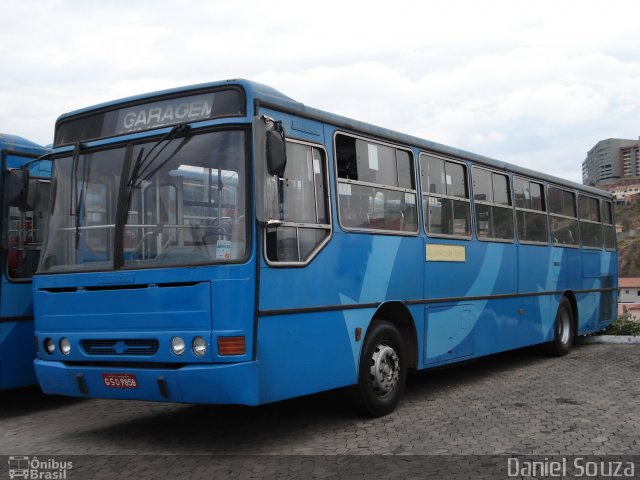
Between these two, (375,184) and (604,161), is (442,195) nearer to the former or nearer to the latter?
(375,184)

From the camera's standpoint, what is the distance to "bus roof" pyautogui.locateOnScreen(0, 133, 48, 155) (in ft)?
28.0

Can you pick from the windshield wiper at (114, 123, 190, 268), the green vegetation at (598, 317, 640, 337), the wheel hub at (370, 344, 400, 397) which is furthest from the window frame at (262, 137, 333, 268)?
the green vegetation at (598, 317, 640, 337)

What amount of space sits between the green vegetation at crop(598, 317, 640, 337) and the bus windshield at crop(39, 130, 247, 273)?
→ 12482 mm

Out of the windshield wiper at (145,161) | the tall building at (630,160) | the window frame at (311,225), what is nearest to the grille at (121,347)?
the window frame at (311,225)

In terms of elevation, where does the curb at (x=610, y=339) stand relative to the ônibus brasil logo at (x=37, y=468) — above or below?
above

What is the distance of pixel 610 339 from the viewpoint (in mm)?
15539

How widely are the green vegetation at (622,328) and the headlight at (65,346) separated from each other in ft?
42.0

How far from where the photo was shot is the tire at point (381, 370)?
24.5ft

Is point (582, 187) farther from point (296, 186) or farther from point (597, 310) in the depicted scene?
point (296, 186)

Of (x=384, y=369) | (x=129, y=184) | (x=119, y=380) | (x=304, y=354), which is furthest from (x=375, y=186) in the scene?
(x=119, y=380)

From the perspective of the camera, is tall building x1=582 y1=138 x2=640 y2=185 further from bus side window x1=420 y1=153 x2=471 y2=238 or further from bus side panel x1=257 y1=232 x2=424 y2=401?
bus side panel x1=257 y1=232 x2=424 y2=401

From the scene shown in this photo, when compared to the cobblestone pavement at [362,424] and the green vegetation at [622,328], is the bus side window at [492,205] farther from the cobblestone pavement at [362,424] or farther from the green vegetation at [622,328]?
the green vegetation at [622,328]

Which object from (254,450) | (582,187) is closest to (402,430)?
(254,450)

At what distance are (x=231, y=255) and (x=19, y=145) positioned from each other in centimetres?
398
